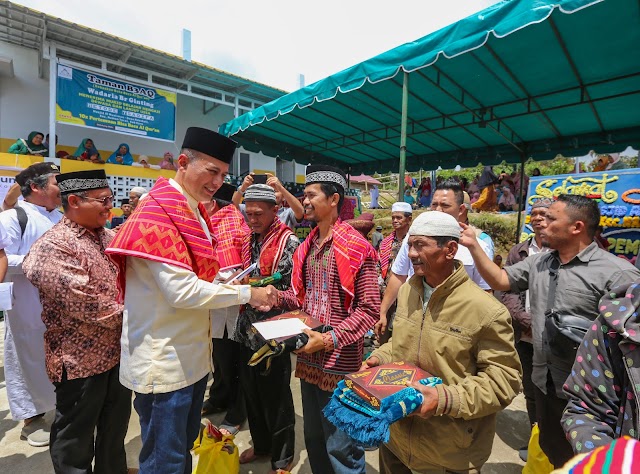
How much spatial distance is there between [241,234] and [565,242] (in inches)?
92.3

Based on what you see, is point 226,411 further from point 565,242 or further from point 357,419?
point 565,242

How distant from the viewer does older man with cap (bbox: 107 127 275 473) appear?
163 cm

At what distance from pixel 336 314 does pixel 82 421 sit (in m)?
1.64

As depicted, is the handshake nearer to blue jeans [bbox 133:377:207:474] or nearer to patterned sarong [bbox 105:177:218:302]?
patterned sarong [bbox 105:177:218:302]

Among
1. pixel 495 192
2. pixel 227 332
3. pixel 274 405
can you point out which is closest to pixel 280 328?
pixel 274 405

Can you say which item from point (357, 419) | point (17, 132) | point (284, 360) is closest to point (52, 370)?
point (284, 360)

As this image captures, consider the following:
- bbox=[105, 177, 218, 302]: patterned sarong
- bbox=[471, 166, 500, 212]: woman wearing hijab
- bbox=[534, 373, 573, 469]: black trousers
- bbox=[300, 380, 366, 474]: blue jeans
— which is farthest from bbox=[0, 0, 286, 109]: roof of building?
bbox=[534, 373, 573, 469]: black trousers

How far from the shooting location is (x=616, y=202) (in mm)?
4176

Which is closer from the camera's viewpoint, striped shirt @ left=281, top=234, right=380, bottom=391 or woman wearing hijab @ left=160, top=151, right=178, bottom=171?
striped shirt @ left=281, top=234, right=380, bottom=391

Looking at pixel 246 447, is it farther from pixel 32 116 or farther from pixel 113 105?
pixel 32 116

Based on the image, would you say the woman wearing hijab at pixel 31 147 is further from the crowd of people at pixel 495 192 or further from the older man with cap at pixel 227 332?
the crowd of people at pixel 495 192

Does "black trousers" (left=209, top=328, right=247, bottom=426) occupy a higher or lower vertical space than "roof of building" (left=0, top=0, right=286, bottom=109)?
lower

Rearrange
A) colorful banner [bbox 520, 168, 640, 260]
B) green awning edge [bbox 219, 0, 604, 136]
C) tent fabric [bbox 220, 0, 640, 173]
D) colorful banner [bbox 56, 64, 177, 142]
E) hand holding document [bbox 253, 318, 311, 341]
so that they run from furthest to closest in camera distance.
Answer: colorful banner [bbox 56, 64, 177, 142], colorful banner [bbox 520, 168, 640, 260], tent fabric [bbox 220, 0, 640, 173], green awning edge [bbox 219, 0, 604, 136], hand holding document [bbox 253, 318, 311, 341]

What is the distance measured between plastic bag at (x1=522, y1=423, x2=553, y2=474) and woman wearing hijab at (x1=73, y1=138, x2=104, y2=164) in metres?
10.7
